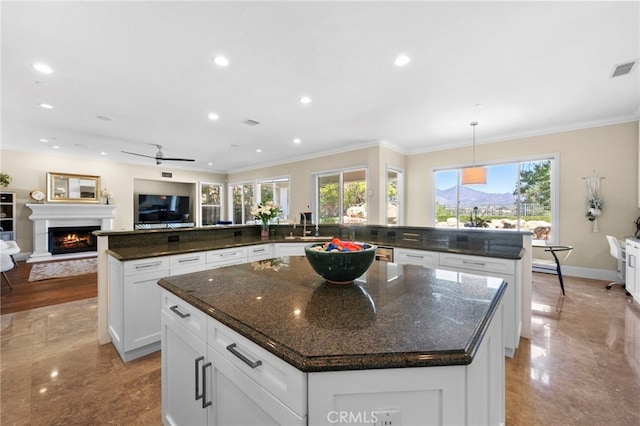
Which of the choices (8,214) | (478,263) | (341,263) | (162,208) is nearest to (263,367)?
(341,263)

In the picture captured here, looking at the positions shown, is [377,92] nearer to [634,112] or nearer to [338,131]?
[338,131]

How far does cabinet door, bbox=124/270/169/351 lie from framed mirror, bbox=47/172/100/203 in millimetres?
6364

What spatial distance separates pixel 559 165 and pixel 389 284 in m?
5.26

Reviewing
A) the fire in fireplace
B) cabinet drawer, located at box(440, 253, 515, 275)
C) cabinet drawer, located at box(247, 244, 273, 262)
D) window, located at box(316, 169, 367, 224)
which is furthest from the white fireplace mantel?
cabinet drawer, located at box(440, 253, 515, 275)

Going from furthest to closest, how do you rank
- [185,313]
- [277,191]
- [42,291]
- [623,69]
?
[277,191] < [42,291] < [623,69] < [185,313]

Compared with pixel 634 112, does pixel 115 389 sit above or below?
below

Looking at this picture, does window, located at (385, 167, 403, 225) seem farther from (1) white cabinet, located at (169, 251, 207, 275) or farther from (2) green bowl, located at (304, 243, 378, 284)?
(2) green bowl, located at (304, 243, 378, 284)

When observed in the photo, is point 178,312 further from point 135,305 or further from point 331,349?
point 135,305

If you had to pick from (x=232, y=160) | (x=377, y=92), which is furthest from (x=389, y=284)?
(x=232, y=160)

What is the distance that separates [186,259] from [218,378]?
5.89 feet

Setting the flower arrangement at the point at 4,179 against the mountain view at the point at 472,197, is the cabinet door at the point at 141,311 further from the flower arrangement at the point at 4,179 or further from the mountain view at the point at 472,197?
the flower arrangement at the point at 4,179

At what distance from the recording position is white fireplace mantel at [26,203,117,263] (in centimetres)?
595

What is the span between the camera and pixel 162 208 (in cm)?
845

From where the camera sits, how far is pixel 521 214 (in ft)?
16.9
